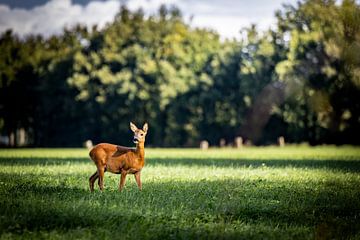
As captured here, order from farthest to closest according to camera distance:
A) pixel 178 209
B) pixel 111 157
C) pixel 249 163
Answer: pixel 249 163, pixel 111 157, pixel 178 209

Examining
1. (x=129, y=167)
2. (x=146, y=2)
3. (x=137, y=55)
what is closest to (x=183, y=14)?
(x=146, y=2)

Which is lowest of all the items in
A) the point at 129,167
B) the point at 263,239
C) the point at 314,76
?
the point at 263,239

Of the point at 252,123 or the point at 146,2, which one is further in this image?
the point at 146,2

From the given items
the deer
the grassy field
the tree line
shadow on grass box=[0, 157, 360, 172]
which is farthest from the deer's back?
the tree line

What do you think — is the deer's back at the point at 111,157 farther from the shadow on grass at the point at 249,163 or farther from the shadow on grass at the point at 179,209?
the shadow on grass at the point at 249,163

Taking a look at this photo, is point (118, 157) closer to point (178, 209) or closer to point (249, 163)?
point (178, 209)

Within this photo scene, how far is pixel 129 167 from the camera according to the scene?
14.4 m

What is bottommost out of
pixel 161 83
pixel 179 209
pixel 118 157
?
pixel 179 209

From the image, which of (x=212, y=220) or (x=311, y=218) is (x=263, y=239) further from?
(x=311, y=218)

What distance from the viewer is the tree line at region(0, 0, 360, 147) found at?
7156cm

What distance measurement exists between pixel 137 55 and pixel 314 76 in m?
24.1

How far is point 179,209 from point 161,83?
61.3 m

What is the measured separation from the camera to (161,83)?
7425cm

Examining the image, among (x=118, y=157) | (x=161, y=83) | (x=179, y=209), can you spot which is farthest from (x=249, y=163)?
(x=161, y=83)
